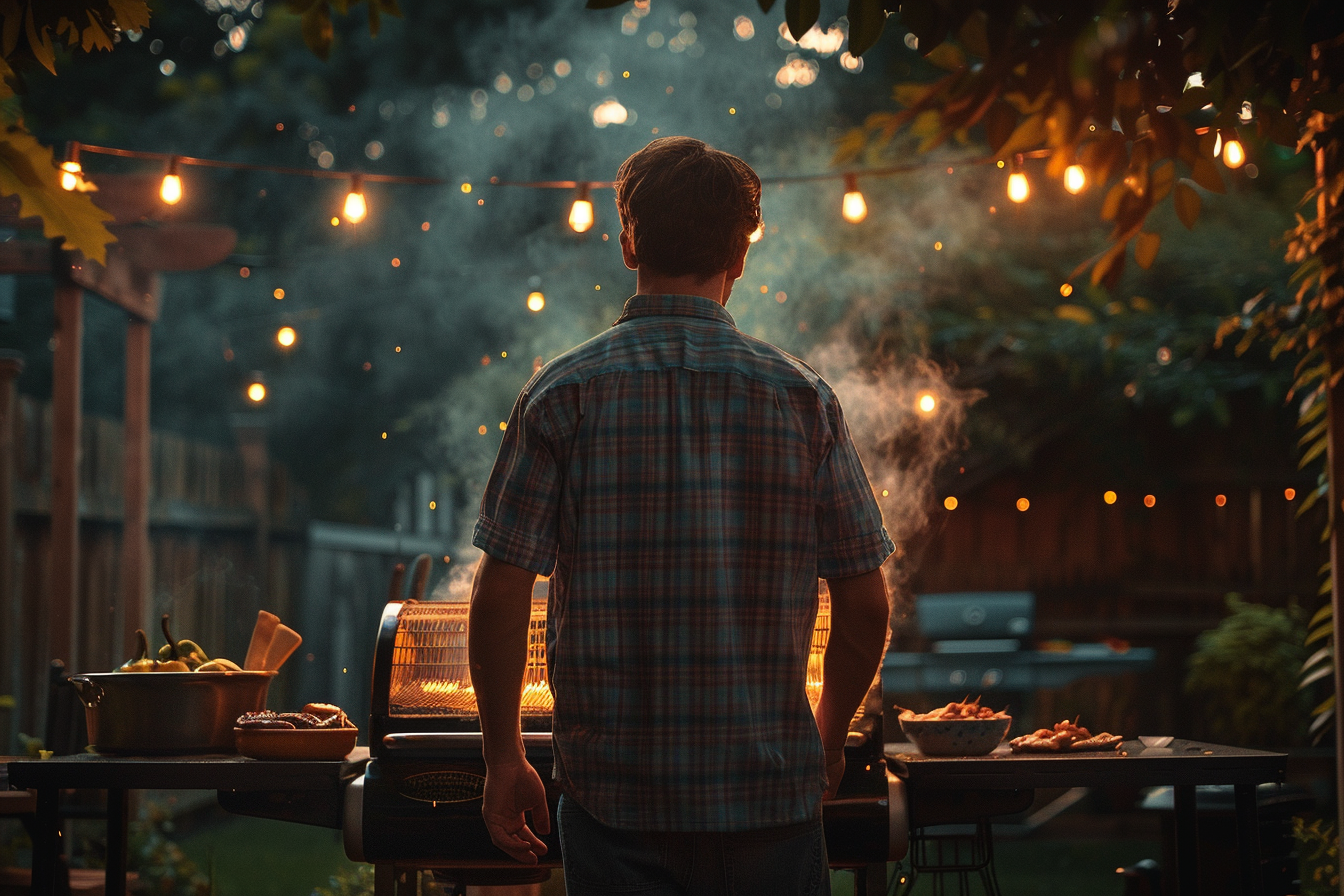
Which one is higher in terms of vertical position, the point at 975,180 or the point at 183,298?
the point at 975,180

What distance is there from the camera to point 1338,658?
3.32 m

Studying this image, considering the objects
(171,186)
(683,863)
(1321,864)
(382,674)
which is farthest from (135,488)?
(1321,864)

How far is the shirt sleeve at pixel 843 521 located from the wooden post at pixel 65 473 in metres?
4.25

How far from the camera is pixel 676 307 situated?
168 centimetres

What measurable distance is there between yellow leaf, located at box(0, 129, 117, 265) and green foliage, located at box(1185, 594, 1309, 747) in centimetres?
695

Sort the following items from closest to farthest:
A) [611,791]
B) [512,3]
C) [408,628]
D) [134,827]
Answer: [611,791], [408,628], [134,827], [512,3]

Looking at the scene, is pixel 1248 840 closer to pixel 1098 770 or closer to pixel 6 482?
pixel 1098 770

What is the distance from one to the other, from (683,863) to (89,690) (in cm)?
222

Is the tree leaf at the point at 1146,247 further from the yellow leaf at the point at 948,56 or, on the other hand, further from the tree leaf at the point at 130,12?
the tree leaf at the point at 130,12

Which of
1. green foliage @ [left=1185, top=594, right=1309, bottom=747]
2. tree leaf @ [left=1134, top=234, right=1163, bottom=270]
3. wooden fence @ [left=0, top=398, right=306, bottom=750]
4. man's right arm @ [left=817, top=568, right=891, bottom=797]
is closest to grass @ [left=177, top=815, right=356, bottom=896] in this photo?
wooden fence @ [left=0, top=398, right=306, bottom=750]

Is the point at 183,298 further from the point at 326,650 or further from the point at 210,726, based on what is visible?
the point at 210,726

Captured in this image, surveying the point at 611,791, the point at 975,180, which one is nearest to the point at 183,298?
the point at 975,180

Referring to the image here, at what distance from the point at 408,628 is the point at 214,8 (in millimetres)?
7221

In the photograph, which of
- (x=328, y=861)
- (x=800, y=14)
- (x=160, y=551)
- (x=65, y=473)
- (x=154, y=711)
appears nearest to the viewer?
(x=800, y=14)
